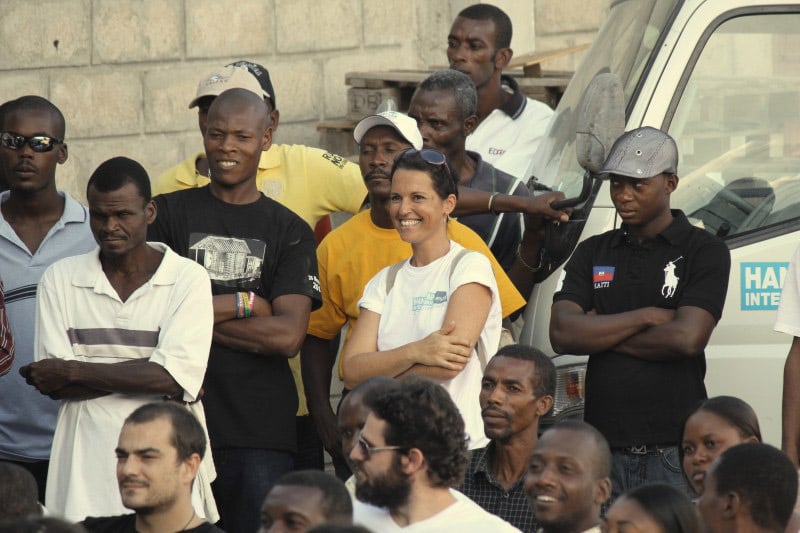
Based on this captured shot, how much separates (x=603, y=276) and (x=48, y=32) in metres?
5.95

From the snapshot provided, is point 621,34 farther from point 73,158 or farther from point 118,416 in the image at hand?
point 73,158

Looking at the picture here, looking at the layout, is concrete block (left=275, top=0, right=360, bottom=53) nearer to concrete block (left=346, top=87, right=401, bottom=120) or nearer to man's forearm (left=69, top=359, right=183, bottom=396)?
concrete block (left=346, top=87, right=401, bottom=120)

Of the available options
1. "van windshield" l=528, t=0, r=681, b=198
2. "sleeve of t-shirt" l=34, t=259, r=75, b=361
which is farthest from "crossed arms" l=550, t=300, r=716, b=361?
"sleeve of t-shirt" l=34, t=259, r=75, b=361

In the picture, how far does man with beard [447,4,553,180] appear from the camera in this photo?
26.9ft

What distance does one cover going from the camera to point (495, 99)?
846cm

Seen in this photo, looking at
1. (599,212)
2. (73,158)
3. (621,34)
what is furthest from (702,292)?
(73,158)

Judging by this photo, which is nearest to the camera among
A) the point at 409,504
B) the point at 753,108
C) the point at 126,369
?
the point at 409,504

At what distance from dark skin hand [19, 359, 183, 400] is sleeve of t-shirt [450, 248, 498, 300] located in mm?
1200

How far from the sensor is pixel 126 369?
5.69m

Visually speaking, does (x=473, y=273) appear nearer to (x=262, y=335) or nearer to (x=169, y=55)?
(x=262, y=335)

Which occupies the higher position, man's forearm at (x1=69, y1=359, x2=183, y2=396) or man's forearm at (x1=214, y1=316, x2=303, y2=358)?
man's forearm at (x1=214, y1=316, x2=303, y2=358)

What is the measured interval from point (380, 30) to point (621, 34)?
3.87 meters

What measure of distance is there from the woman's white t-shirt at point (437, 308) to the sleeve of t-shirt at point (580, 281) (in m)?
0.38

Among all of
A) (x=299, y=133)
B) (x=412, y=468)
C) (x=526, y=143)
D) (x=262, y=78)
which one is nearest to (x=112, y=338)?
(x=412, y=468)
